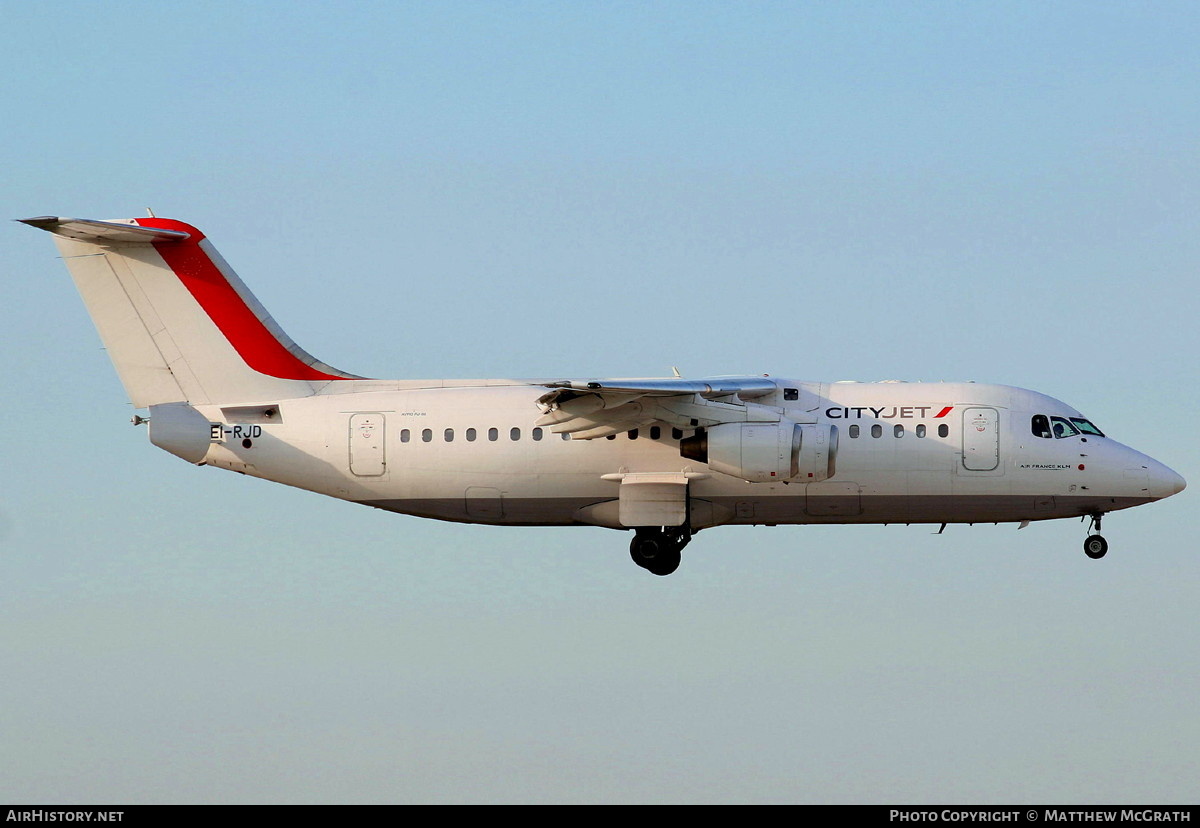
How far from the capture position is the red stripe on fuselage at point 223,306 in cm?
2227

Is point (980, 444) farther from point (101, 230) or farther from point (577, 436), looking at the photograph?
point (101, 230)

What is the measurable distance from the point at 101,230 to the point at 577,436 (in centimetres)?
825

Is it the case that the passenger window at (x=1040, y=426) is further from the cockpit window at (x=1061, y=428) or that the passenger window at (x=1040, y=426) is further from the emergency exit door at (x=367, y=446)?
the emergency exit door at (x=367, y=446)

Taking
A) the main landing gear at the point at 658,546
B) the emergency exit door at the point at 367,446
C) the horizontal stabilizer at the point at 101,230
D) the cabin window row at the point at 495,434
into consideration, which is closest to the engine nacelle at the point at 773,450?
the cabin window row at the point at 495,434

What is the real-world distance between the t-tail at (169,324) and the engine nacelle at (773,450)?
6834 mm

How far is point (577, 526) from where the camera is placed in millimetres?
21859

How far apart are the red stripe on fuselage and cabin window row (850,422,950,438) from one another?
344 inches

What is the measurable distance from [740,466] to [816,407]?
176cm

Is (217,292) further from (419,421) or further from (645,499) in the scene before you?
(645,499)

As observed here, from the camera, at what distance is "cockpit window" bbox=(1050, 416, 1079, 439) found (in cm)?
2100

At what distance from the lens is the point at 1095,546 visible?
2119 cm

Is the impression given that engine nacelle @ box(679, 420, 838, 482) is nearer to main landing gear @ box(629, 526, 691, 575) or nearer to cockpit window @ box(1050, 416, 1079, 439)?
main landing gear @ box(629, 526, 691, 575)

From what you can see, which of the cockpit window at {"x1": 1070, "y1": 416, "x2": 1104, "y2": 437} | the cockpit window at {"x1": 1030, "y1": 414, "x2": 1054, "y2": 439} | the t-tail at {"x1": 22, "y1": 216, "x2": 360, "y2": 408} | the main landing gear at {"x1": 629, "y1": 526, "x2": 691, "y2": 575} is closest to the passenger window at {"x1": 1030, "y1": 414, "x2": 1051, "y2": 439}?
the cockpit window at {"x1": 1030, "y1": 414, "x2": 1054, "y2": 439}

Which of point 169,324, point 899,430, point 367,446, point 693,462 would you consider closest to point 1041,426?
point 899,430
